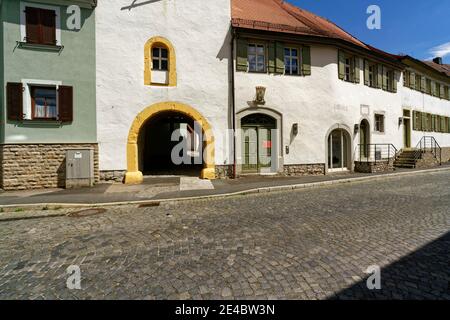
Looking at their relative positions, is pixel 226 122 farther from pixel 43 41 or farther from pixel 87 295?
pixel 87 295

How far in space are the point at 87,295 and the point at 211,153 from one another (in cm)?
949

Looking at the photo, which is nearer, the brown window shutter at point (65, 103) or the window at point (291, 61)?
the brown window shutter at point (65, 103)

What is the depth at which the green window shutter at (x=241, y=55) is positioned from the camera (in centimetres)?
1229

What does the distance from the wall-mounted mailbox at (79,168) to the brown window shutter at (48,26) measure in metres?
4.75

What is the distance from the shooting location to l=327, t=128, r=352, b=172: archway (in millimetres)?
14562

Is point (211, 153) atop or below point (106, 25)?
below

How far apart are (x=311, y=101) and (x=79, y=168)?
459 inches

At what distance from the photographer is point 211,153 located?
12117 mm

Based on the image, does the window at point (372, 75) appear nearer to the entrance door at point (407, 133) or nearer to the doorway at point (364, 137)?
the doorway at point (364, 137)

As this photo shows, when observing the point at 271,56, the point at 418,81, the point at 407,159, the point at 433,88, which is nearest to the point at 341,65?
the point at 271,56

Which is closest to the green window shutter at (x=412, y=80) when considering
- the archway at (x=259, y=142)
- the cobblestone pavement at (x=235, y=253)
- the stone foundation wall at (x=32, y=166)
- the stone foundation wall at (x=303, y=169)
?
the stone foundation wall at (x=303, y=169)

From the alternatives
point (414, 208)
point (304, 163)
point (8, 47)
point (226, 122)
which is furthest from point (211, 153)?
point (8, 47)

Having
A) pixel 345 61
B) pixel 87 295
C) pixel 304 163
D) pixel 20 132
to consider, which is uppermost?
pixel 345 61

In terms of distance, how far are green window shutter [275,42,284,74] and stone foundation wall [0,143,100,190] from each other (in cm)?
964
